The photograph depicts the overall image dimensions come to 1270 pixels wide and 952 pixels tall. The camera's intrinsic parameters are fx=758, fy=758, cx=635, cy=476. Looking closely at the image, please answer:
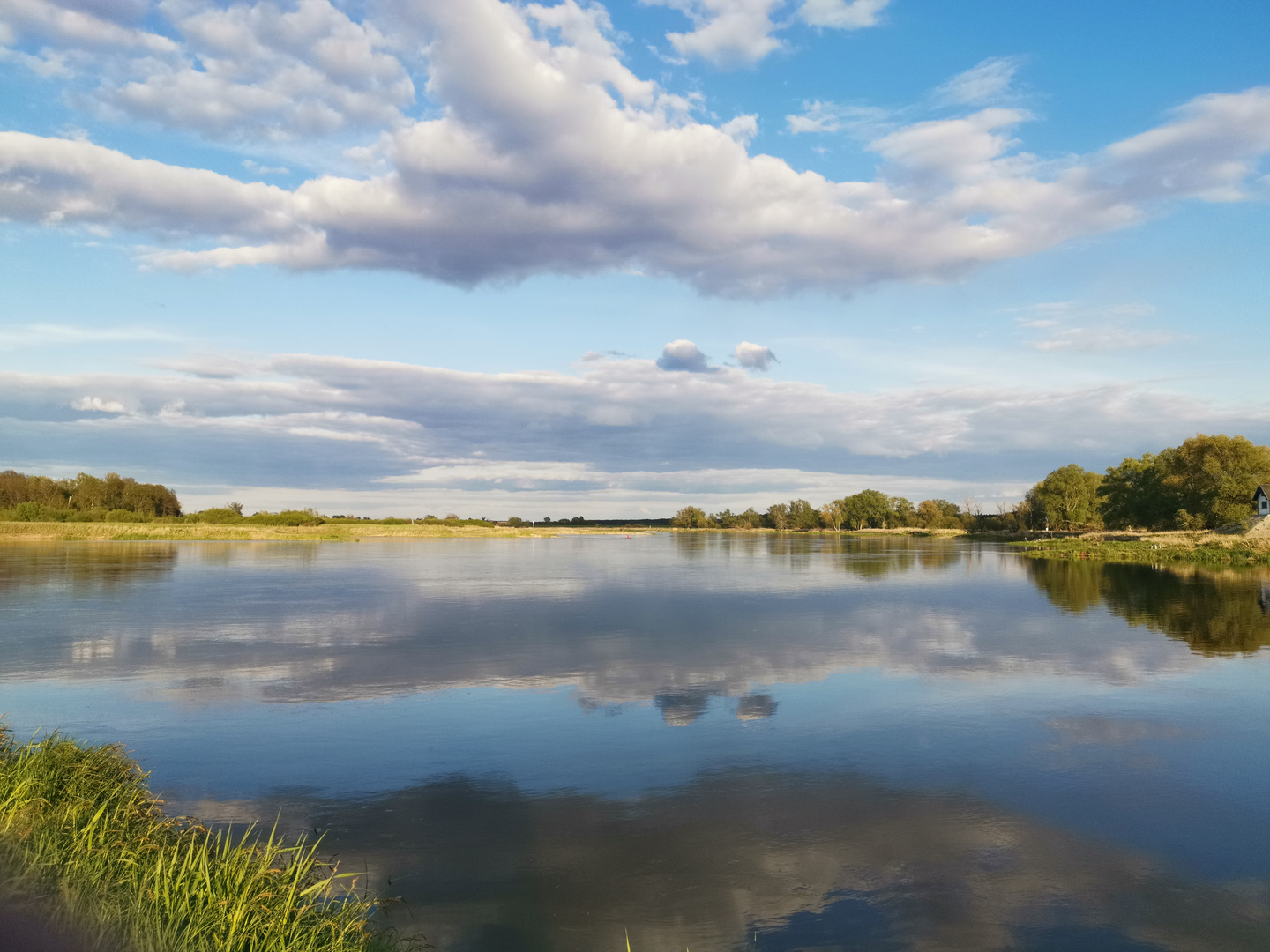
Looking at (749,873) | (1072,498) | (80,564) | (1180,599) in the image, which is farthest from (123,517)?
(1072,498)

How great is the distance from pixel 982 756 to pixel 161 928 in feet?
38.1

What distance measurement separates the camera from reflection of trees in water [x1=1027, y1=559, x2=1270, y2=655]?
2550 centimetres

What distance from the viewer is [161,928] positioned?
5910 mm

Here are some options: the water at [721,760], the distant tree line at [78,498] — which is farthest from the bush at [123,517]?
the water at [721,760]

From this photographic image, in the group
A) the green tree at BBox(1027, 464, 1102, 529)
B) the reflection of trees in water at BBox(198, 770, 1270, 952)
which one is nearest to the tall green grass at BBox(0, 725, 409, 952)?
the reflection of trees in water at BBox(198, 770, 1270, 952)

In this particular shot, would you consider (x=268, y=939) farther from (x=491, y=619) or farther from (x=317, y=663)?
(x=491, y=619)

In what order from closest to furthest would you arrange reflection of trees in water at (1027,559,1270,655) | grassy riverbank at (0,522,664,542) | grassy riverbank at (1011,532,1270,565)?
reflection of trees in water at (1027,559,1270,655) < grassy riverbank at (1011,532,1270,565) < grassy riverbank at (0,522,664,542)

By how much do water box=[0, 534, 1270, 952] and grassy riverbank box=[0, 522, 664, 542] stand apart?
253 feet

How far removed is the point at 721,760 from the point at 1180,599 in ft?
111

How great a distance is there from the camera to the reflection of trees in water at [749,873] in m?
7.31

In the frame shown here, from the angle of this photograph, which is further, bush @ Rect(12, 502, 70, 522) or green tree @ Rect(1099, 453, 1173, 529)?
bush @ Rect(12, 502, 70, 522)

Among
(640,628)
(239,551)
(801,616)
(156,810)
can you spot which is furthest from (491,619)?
(239,551)

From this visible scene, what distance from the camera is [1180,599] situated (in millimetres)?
35719

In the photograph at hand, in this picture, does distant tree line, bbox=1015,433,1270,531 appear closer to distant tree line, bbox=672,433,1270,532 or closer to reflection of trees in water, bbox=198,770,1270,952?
distant tree line, bbox=672,433,1270,532
